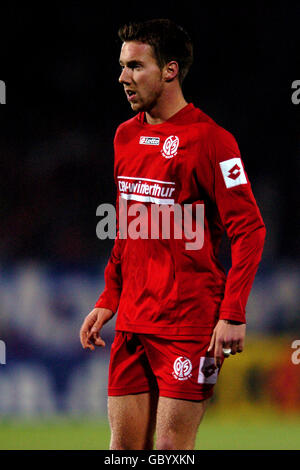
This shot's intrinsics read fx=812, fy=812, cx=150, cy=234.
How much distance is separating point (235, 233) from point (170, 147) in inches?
13.9

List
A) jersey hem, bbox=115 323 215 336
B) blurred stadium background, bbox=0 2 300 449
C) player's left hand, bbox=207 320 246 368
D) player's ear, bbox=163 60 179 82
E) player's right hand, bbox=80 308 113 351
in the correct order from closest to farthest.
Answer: player's left hand, bbox=207 320 246 368
jersey hem, bbox=115 323 215 336
player's ear, bbox=163 60 179 82
player's right hand, bbox=80 308 113 351
blurred stadium background, bbox=0 2 300 449

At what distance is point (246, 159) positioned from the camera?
5570 millimetres

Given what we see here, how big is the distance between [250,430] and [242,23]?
2.89 metres

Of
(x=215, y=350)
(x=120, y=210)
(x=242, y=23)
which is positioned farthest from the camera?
(x=242, y=23)

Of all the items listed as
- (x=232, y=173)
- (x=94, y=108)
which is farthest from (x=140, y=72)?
(x=94, y=108)

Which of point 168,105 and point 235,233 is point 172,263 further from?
point 168,105

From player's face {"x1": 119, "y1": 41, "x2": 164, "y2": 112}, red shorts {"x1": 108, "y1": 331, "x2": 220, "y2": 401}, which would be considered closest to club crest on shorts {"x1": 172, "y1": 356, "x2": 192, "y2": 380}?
red shorts {"x1": 108, "y1": 331, "x2": 220, "y2": 401}

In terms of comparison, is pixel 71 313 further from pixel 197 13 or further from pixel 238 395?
pixel 197 13

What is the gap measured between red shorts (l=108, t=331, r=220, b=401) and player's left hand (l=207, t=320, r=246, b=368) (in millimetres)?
95

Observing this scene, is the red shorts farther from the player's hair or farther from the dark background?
the dark background

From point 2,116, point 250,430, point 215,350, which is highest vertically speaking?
point 2,116

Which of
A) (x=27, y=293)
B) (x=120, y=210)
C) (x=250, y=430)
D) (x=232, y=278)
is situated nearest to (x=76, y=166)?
(x=27, y=293)

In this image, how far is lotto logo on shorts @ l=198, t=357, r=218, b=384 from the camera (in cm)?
255

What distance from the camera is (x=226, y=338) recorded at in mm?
2455
